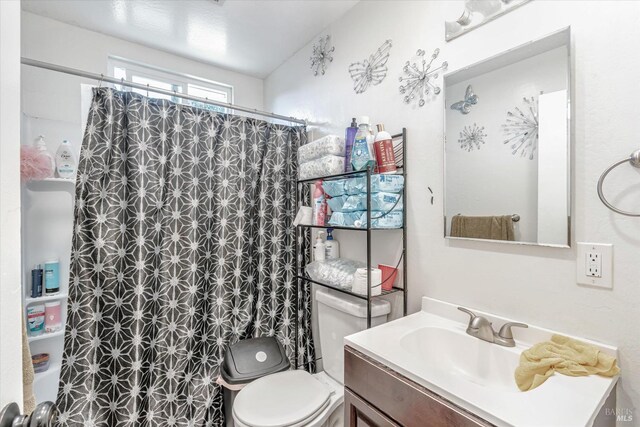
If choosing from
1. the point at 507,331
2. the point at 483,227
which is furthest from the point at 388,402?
the point at 483,227

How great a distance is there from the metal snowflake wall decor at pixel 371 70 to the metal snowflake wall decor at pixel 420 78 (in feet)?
0.48

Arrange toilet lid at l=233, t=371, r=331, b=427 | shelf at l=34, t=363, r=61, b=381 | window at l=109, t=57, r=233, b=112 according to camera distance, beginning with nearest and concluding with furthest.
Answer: toilet lid at l=233, t=371, r=331, b=427 < shelf at l=34, t=363, r=61, b=381 < window at l=109, t=57, r=233, b=112

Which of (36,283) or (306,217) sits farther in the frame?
(306,217)

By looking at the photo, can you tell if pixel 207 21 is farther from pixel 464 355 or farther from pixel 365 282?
pixel 464 355

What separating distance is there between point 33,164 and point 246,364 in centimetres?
156

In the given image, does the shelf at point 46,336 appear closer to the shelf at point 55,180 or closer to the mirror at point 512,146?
the shelf at point 55,180

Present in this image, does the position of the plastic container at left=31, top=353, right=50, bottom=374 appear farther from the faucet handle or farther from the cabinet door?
the faucet handle

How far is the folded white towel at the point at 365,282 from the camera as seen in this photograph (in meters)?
1.29

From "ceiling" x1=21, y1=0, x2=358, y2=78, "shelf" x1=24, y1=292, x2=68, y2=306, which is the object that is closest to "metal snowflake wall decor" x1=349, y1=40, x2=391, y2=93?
"ceiling" x1=21, y1=0, x2=358, y2=78

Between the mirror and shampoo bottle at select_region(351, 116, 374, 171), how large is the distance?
1.08 feet

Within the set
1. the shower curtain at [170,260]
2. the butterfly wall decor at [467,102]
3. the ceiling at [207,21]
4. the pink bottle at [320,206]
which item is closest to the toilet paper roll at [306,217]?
the pink bottle at [320,206]

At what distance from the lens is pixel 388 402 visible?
2.85 feet

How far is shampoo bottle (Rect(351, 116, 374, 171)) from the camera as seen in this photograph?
4.34ft

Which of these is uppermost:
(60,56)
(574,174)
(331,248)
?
(60,56)
